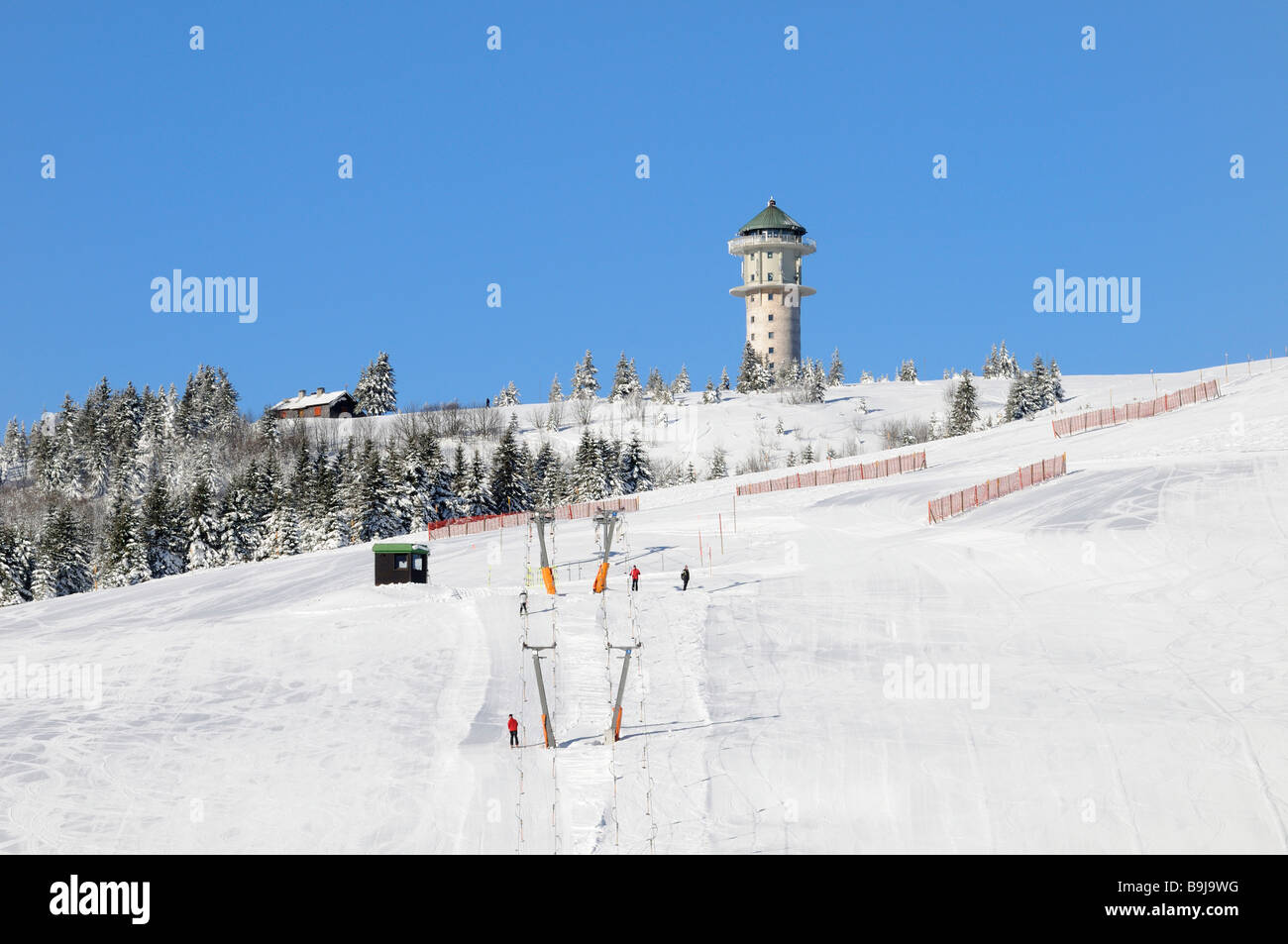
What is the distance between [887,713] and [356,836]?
1138 centimetres

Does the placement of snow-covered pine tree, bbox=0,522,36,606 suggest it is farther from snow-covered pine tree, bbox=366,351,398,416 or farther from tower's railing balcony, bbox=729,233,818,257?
tower's railing balcony, bbox=729,233,818,257

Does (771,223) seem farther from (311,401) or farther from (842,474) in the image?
(842,474)

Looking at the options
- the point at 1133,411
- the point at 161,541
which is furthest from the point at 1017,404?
the point at 161,541

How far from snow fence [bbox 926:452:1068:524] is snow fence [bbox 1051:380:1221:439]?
12.8 metres

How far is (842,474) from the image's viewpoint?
67438 mm

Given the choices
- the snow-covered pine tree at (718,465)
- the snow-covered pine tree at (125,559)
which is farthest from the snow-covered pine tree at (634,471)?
the snow-covered pine tree at (125,559)

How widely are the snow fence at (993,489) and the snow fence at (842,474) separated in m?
8.91

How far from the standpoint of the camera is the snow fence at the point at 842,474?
66.6 meters

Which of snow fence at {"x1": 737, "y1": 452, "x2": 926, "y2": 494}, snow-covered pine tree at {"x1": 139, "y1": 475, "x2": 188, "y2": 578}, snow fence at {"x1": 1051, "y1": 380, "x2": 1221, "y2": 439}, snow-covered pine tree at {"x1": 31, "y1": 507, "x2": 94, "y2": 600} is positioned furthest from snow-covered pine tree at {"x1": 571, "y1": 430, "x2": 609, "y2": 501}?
snow-covered pine tree at {"x1": 31, "y1": 507, "x2": 94, "y2": 600}

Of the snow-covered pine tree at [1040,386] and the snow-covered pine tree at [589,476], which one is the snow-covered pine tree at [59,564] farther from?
the snow-covered pine tree at [1040,386]
